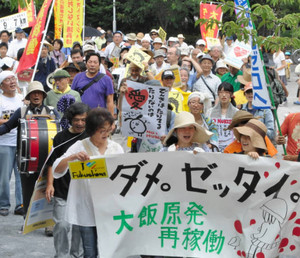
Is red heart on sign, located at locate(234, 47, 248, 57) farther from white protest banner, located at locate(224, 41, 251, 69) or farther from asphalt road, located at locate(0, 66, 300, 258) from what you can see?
asphalt road, located at locate(0, 66, 300, 258)

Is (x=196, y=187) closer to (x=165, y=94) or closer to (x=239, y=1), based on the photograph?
(x=165, y=94)

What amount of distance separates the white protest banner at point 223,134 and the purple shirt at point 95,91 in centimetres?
184

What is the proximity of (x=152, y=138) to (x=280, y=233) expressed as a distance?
2689 mm

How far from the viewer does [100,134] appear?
5590 millimetres

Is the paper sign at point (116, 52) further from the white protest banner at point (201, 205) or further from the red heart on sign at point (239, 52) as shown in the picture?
the white protest banner at point (201, 205)

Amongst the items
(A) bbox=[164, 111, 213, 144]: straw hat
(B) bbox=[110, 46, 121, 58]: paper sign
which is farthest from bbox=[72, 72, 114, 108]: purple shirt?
(B) bbox=[110, 46, 121, 58]: paper sign

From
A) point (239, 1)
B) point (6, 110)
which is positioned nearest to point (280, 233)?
point (239, 1)

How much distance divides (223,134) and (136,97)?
1182 mm

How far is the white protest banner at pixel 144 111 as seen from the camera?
8.00 m

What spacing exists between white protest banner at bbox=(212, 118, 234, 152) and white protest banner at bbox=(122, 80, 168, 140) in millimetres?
867

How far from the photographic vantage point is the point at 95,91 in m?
9.66

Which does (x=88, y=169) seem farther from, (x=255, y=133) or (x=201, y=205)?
(x=255, y=133)

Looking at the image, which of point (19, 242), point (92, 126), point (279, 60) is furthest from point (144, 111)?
point (279, 60)

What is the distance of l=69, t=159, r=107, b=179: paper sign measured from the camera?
543 cm
